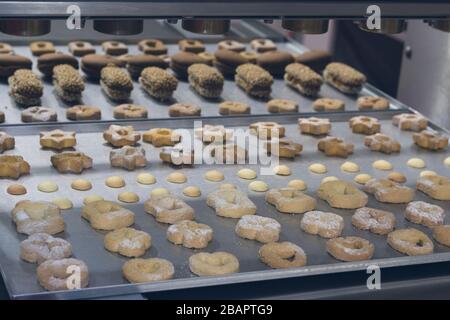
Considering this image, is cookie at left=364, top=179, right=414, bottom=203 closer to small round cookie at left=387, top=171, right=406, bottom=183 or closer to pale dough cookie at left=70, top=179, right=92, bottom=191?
small round cookie at left=387, top=171, right=406, bottom=183

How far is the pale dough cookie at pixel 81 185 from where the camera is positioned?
301cm

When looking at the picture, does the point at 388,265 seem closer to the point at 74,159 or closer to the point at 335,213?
the point at 335,213

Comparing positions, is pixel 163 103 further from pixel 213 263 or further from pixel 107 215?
pixel 213 263

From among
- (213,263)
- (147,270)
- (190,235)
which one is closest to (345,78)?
(190,235)

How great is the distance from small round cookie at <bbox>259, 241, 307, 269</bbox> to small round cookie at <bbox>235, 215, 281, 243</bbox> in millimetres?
103

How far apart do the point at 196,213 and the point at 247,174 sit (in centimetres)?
39

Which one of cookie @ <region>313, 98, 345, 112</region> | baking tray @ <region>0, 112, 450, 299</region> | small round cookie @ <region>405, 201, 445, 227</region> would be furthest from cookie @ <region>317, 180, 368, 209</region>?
cookie @ <region>313, 98, 345, 112</region>

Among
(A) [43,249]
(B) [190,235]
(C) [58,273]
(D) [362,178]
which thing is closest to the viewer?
(C) [58,273]

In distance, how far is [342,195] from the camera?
303 centimetres

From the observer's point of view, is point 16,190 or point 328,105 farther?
point 328,105

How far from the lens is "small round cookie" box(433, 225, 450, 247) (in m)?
2.78

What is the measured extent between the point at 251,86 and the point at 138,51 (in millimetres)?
829

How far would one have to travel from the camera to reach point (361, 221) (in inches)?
113

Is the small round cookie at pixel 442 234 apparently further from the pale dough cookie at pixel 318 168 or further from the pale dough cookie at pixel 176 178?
the pale dough cookie at pixel 176 178
